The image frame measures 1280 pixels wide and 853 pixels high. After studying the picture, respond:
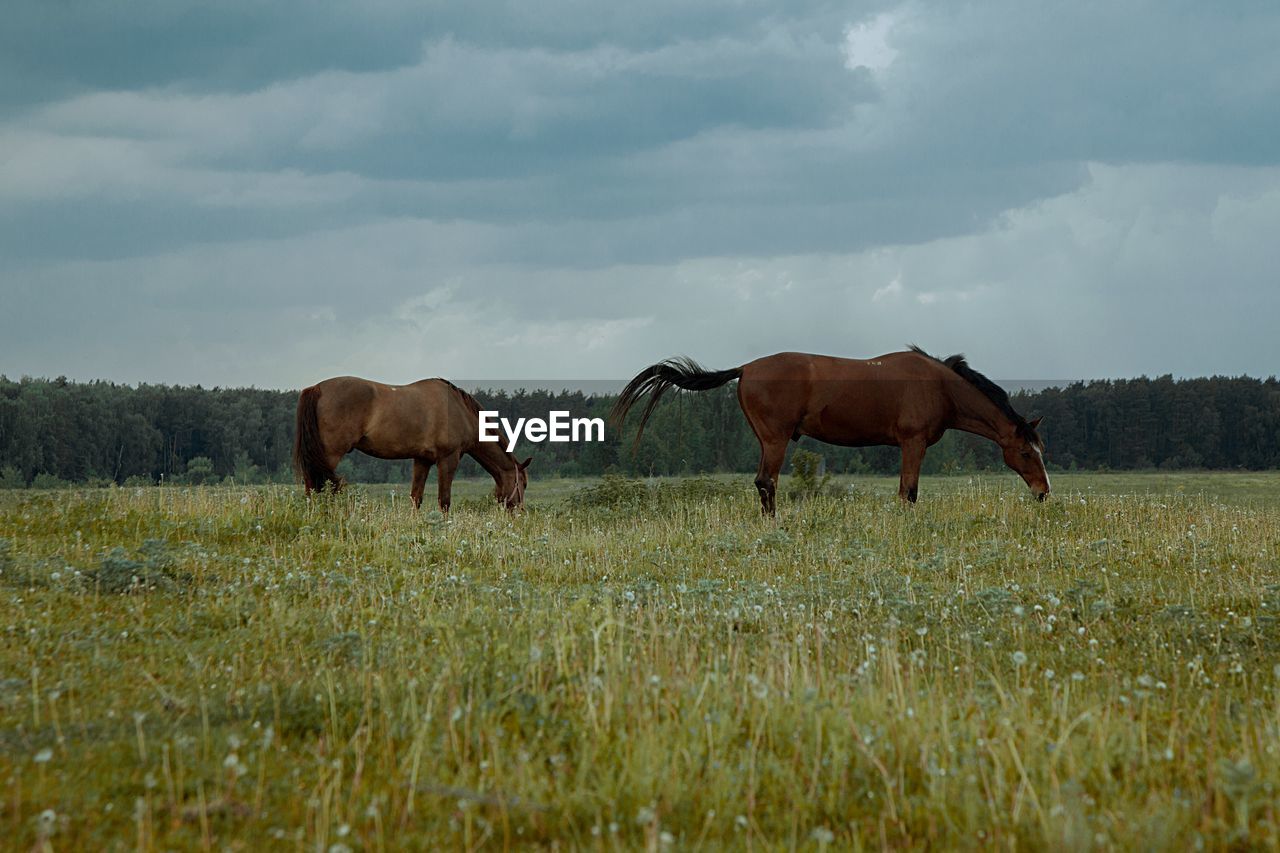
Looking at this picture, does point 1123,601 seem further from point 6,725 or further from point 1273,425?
point 1273,425

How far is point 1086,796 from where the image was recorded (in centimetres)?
418

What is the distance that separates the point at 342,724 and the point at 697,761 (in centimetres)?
190

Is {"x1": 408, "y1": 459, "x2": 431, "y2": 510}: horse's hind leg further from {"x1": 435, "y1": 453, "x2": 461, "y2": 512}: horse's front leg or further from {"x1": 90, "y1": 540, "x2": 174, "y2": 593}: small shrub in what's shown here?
{"x1": 90, "y1": 540, "x2": 174, "y2": 593}: small shrub

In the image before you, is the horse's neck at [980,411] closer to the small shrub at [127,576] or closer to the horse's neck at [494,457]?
the horse's neck at [494,457]

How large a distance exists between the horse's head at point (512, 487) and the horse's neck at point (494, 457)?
0.15 m

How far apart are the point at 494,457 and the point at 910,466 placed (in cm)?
881

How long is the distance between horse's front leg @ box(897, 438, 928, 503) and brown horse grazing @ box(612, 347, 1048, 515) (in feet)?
0.06

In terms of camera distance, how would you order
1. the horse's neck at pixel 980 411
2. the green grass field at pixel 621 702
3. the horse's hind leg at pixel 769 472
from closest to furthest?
the green grass field at pixel 621 702 → the horse's hind leg at pixel 769 472 → the horse's neck at pixel 980 411

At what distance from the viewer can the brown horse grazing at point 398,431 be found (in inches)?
705

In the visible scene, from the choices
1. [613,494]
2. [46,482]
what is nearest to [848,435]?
[613,494]

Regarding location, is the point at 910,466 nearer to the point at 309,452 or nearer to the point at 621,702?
the point at 309,452

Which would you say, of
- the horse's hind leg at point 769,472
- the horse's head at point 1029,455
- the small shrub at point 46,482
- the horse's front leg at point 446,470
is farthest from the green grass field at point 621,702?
the small shrub at point 46,482

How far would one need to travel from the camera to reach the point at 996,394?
18.4 metres

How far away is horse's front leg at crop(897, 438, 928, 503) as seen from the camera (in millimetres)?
18125
